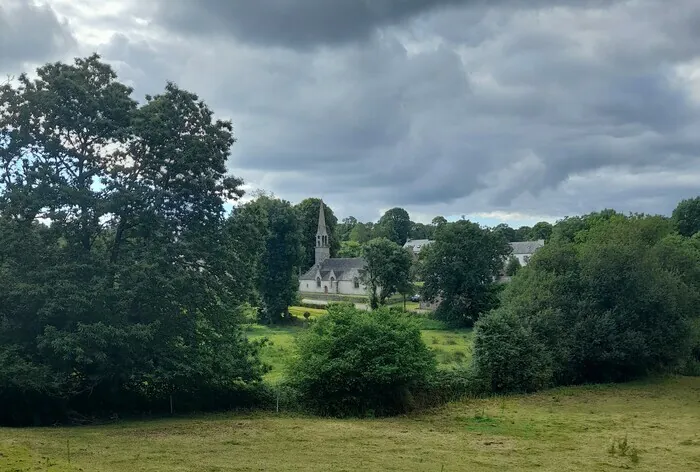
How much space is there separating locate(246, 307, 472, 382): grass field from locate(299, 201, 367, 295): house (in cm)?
2853

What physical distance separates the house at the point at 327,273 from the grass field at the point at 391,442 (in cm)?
7753

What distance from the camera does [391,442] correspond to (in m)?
17.1

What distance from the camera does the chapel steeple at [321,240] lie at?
338 feet

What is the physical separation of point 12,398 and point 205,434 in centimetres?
684

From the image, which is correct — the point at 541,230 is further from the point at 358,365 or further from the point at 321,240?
the point at 358,365

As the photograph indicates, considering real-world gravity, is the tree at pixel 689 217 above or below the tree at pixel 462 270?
above

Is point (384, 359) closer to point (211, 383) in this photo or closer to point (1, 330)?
point (211, 383)

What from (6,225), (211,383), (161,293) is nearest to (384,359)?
(211,383)

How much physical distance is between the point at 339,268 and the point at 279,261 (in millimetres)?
43622

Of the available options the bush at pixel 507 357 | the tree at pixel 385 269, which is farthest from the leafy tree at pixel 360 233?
the bush at pixel 507 357

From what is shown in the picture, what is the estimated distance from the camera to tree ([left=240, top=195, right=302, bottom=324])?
2381 inches

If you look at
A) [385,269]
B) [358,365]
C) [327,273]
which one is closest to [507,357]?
[358,365]

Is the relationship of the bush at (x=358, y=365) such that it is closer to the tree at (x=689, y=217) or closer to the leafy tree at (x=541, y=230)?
the tree at (x=689, y=217)

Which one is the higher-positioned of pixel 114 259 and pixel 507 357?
pixel 114 259
